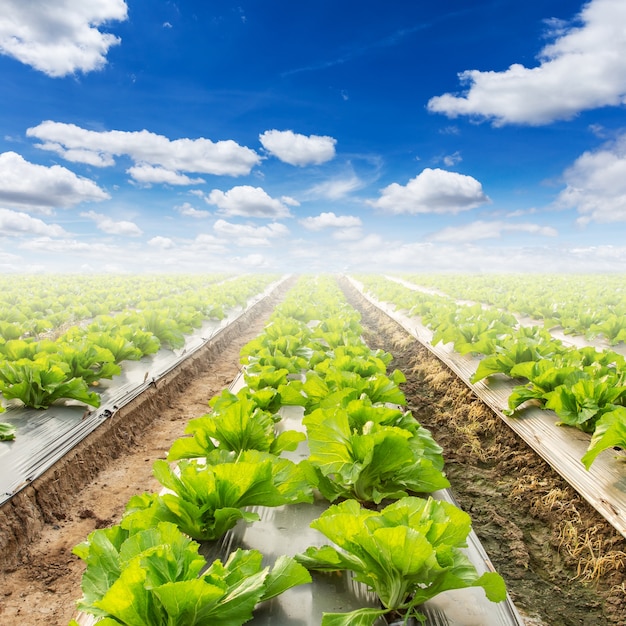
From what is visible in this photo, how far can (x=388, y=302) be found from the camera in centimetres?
1633

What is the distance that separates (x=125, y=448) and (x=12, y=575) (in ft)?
6.36

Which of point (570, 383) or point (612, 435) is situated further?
point (570, 383)

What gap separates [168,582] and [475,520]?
293 cm

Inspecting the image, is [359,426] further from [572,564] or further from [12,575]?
[12,575]

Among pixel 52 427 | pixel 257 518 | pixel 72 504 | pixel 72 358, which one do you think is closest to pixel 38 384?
pixel 52 427

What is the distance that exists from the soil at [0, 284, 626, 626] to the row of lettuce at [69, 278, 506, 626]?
3.38 feet

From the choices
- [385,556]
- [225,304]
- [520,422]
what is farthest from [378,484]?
[225,304]

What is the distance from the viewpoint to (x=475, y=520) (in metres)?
3.62

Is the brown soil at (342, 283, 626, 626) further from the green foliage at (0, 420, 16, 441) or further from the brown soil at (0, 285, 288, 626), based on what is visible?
the green foliage at (0, 420, 16, 441)

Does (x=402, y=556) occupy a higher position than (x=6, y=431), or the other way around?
(x=402, y=556)

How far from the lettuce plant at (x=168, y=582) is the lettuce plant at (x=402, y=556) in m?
0.24

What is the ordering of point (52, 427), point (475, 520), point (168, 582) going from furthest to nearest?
point (52, 427)
point (475, 520)
point (168, 582)

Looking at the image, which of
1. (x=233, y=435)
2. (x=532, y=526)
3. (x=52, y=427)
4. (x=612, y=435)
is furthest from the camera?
(x=52, y=427)

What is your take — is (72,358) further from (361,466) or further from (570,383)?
(570,383)
